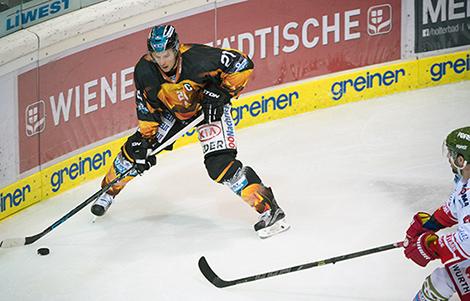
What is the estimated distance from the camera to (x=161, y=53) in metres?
5.46

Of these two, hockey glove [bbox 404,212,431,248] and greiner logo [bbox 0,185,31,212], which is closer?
hockey glove [bbox 404,212,431,248]

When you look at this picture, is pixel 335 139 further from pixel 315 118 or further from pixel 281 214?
pixel 281 214

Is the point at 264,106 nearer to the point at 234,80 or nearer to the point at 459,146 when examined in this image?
the point at 234,80

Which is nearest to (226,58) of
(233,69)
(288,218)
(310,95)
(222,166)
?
(233,69)

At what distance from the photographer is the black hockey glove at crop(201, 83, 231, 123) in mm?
5656

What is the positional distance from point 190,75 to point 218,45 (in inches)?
63.9

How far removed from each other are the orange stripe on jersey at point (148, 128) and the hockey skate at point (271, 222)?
75cm

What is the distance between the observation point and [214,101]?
5652 mm

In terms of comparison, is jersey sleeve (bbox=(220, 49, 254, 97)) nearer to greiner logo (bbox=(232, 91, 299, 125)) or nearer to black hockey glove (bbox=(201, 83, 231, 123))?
black hockey glove (bbox=(201, 83, 231, 123))

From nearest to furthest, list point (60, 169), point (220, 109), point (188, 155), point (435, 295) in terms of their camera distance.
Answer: point (435, 295), point (220, 109), point (60, 169), point (188, 155)

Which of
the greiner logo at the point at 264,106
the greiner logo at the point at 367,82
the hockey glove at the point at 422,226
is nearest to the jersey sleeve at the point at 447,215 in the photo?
the hockey glove at the point at 422,226

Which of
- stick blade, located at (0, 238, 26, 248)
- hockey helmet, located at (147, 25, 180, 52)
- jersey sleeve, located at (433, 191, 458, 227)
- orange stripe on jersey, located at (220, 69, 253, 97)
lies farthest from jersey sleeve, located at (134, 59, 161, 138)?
jersey sleeve, located at (433, 191, 458, 227)

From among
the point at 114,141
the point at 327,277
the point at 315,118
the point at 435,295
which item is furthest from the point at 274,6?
the point at 435,295

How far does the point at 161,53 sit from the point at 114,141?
5.14 feet
